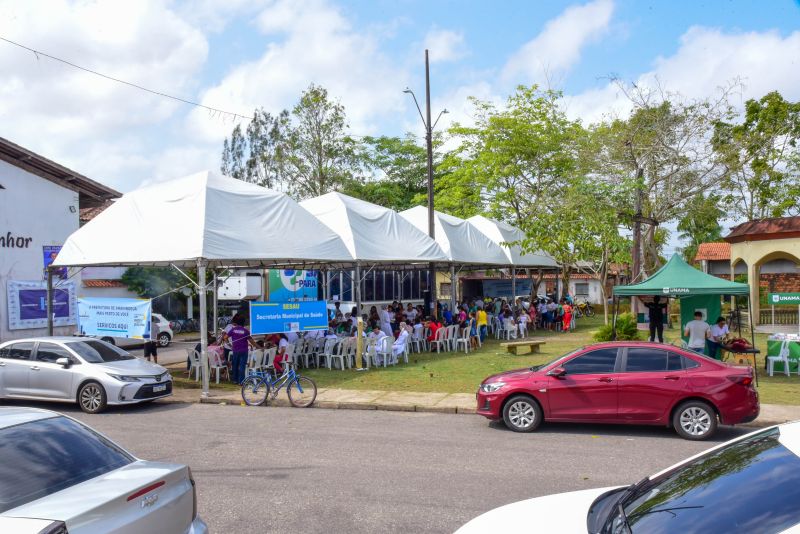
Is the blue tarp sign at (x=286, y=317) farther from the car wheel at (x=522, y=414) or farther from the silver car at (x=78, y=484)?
the silver car at (x=78, y=484)

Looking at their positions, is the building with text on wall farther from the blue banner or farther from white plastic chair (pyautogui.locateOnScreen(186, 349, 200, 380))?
white plastic chair (pyautogui.locateOnScreen(186, 349, 200, 380))

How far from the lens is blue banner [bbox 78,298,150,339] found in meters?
15.6

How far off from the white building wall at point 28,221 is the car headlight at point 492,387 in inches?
710

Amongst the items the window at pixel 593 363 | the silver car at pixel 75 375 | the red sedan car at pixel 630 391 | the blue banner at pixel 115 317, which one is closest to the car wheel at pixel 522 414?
the red sedan car at pixel 630 391

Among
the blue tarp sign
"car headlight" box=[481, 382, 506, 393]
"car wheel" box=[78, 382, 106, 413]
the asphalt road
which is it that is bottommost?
the asphalt road

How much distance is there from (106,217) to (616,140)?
1753 centimetres

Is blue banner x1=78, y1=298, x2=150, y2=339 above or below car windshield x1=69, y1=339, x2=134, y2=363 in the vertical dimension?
above

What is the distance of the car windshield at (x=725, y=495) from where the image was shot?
2705mm

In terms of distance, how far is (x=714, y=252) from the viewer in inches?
1857

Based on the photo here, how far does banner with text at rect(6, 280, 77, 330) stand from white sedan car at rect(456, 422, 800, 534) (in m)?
21.3

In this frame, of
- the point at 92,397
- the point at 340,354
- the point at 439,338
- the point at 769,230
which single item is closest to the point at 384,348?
the point at 340,354

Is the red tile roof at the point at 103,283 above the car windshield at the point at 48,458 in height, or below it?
above

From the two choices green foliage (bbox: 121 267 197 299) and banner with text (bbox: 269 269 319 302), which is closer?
green foliage (bbox: 121 267 197 299)

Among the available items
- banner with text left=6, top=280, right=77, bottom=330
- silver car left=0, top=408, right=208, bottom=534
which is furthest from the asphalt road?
banner with text left=6, top=280, right=77, bottom=330
